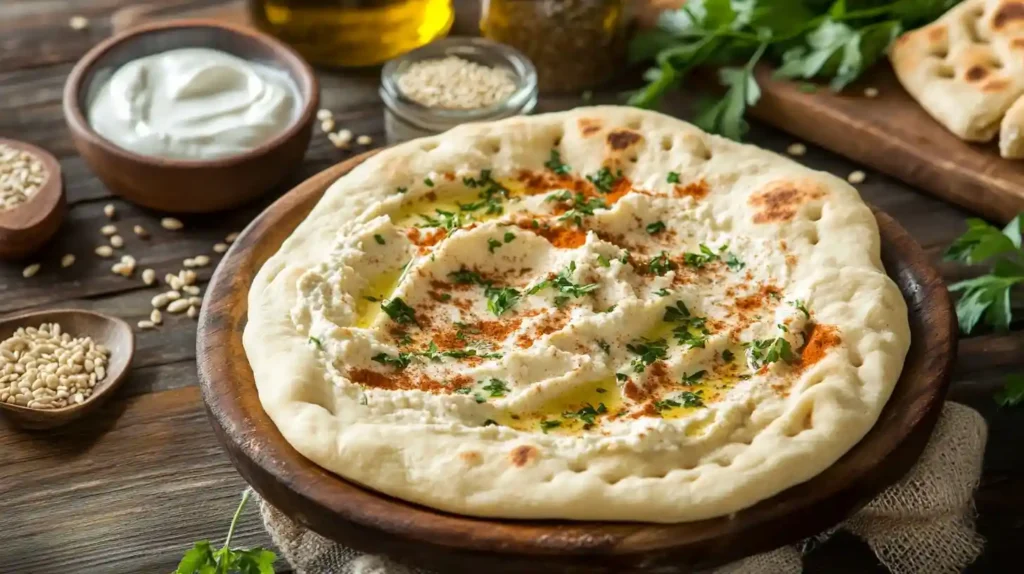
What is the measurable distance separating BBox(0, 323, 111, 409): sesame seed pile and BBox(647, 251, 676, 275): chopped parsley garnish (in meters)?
1.30

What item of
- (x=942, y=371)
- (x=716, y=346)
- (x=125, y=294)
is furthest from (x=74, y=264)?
(x=942, y=371)

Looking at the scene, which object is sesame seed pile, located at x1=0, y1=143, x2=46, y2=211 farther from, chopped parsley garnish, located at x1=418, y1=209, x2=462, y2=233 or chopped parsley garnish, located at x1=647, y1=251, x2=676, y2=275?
chopped parsley garnish, located at x1=647, y1=251, x2=676, y2=275

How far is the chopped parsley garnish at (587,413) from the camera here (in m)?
2.22

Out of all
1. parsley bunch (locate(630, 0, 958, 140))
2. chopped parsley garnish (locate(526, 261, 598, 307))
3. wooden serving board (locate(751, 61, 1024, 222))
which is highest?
chopped parsley garnish (locate(526, 261, 598, 307))

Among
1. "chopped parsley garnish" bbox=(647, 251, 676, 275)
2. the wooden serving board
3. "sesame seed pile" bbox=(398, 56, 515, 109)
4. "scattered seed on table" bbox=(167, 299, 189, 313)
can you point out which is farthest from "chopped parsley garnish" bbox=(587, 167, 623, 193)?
"scattered seed on table" bbox=(167, 299, 189, 313)

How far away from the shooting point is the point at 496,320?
2.45 meters

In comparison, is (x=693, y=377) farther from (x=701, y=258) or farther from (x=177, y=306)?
(x=177, y=306)

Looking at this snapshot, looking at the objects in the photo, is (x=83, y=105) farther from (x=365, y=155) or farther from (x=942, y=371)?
(x=942, y=371)

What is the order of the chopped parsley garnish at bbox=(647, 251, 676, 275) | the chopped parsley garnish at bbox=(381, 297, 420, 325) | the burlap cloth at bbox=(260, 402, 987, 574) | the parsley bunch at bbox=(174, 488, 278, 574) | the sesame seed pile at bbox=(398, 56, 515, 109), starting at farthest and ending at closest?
A: the sesame seed pile at bbox=(398, 56, 515, 109) → the chopped parsley garnish at bbox=(647, 251, 676, 275) → the chopped parsley garnish at bbox=(381, 297, 420, 325) → the burlap cloth at bbox=(260, 402, 987, 574) → the parsley bunch at bbox=(174, 488, 278, 574)

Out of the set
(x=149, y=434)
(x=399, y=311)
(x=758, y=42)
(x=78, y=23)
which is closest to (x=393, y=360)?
(x=399, y=311)

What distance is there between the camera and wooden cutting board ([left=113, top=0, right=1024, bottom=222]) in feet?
10.5

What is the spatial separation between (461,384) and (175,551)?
0.71 m

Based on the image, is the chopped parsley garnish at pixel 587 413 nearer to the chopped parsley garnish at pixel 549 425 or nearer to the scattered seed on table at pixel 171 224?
the chopped parsley garnish at pixel 549 425

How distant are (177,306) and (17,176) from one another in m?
0.60
